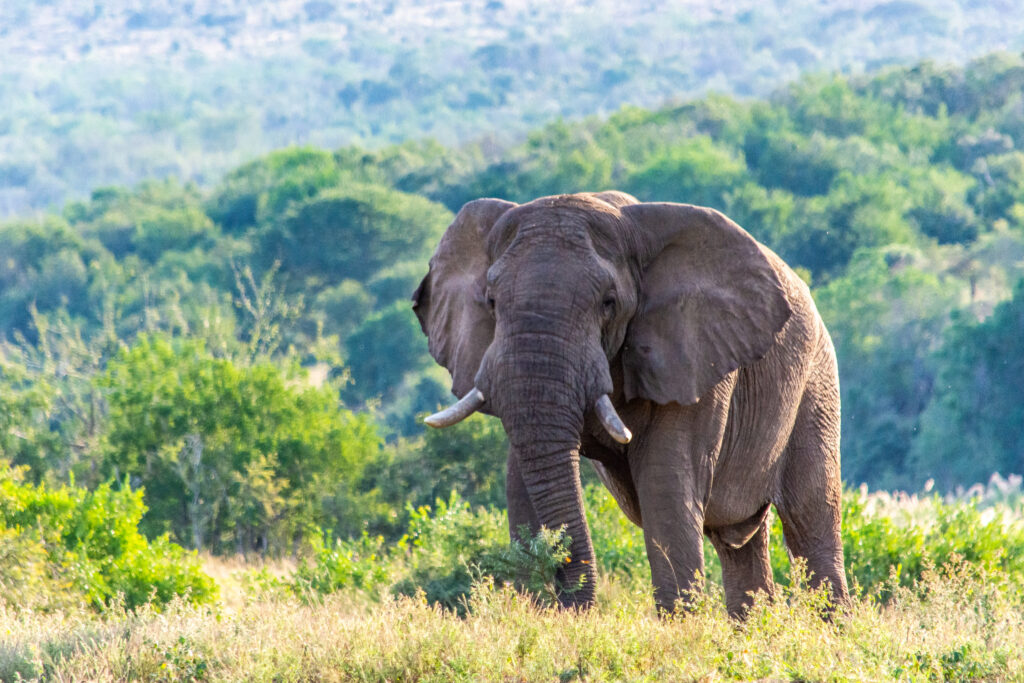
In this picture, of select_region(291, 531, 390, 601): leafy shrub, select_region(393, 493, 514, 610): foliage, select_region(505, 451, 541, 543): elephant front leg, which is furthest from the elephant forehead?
select_region(291, 531, 390, 601): leafy shrub

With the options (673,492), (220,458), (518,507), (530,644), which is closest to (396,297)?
(220,458)

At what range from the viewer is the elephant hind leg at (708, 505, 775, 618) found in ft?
24.9

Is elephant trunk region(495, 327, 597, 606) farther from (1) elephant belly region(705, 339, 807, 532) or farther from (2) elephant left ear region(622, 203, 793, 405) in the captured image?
(1) elephant belly region(705, 339, 807, 532)

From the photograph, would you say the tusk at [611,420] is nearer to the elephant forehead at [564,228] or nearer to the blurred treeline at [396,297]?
the elephant forehead at [564,228]

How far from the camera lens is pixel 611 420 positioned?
5.76 meters

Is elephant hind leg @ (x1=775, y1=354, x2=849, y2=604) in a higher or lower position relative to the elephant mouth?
lower

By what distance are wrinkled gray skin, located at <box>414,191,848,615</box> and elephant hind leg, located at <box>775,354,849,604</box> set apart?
0.36 ft

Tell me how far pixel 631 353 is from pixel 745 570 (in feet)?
6.33

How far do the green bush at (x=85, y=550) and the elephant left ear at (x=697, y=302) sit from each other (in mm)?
4637

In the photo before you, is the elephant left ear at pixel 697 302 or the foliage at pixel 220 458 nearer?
the elephant left ear at pixel 697 302

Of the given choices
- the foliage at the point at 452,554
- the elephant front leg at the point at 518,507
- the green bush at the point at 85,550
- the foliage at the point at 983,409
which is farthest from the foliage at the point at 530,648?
the foliage at the point at 983,409

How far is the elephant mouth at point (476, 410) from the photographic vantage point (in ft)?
18.7

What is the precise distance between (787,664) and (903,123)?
273ft

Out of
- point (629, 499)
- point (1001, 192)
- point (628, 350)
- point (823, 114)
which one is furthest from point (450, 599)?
point (823, 114)
